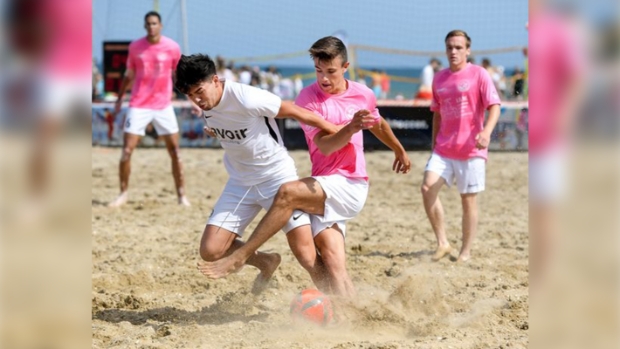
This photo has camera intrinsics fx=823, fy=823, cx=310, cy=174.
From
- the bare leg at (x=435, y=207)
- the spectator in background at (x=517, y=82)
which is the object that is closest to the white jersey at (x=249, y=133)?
the bare leg at (x=435, y=207)

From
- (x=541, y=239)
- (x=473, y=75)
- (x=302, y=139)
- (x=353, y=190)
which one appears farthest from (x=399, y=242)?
(x=302, y=139)

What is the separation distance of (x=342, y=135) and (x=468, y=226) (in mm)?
2627

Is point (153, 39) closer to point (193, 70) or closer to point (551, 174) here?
point (193, 70)

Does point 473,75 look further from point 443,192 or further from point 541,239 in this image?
point 541,239

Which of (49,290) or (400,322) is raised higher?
(49,290)

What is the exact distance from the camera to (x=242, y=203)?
520 cm

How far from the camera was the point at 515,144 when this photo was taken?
1617cm

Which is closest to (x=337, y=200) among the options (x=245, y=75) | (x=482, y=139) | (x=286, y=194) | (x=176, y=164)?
(x=286, y=194)

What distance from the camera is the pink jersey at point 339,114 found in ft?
16.9

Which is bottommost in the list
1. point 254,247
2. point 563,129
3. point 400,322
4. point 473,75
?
point 400,322

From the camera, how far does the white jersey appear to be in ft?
15.7

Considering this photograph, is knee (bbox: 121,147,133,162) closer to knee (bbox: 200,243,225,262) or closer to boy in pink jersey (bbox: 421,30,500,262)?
boy in pink jersey (bbox: 421,30,500,262)

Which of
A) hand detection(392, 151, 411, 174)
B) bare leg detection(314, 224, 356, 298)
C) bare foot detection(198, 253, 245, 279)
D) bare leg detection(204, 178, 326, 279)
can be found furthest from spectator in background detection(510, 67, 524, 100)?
bare foot detection(198, 253, 245, 279)

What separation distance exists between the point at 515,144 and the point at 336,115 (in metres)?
11.7
